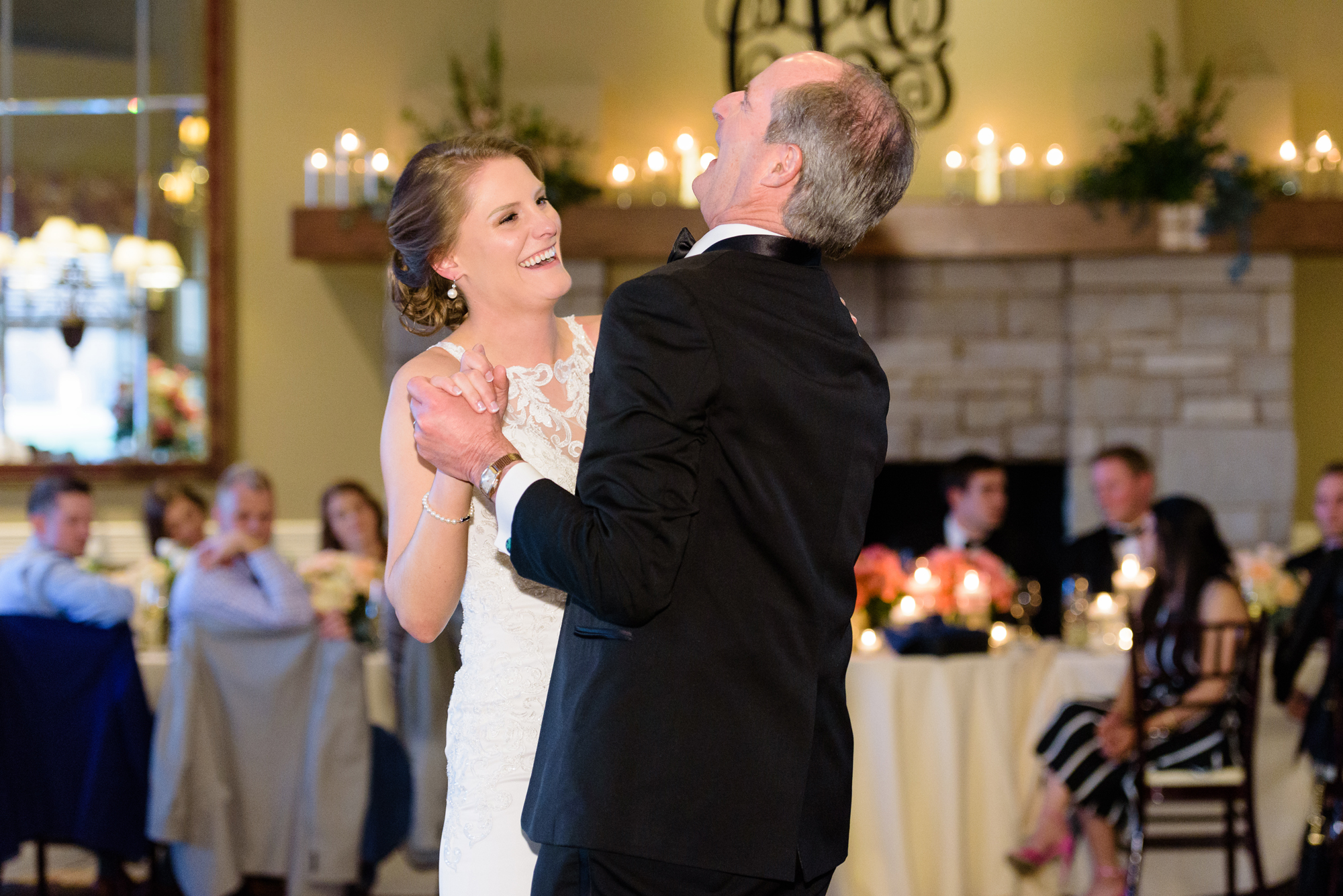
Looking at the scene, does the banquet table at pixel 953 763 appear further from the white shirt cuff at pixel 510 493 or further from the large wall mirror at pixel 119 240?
the large wall mirror at pixel 119 240

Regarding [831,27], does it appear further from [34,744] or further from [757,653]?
[757,653]

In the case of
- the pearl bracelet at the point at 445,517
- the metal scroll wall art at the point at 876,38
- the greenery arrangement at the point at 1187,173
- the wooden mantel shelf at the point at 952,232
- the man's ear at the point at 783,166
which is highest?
the metal scroll wall art at the point at 876,38

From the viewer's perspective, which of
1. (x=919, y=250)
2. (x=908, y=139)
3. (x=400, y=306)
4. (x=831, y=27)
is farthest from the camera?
(x=831, y=27)

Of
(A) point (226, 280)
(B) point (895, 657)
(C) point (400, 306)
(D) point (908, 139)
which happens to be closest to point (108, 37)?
(A) point (226, 280)

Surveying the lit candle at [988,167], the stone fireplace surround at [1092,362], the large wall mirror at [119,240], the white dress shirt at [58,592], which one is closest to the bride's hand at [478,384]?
the white dress shirt at [58,592]

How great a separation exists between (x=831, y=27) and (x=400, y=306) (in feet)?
18.0

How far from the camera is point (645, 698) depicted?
1.23 metres

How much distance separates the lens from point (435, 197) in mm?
1703

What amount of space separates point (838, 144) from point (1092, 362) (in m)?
5.59

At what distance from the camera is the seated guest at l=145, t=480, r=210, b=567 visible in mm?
5633

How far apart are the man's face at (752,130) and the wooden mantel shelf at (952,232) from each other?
487cm

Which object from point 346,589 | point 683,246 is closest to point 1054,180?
point 346,589

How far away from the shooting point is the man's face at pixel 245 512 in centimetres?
467

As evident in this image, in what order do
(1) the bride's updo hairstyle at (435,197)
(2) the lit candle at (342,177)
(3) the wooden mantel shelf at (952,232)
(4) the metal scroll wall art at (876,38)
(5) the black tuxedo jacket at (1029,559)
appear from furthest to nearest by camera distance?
(4) the metal scroll wall art at (876,38), (2) the lit candle at (342,177), (3) the wooden mantel shelf at (952,232), (5) the black tuxedo jacket at (1029,559), (1) the bride's updo hairstyle at (435,197)
